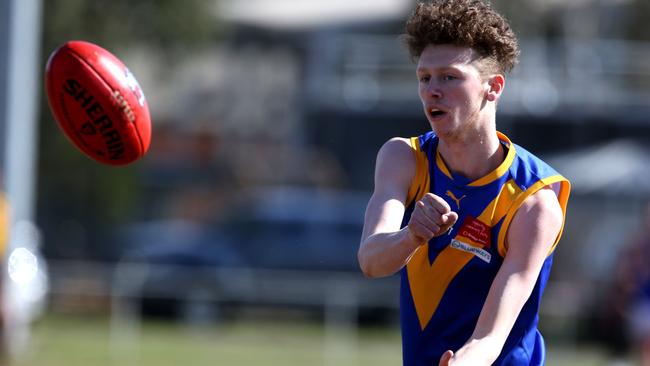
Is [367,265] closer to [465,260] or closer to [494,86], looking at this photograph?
[465,260]

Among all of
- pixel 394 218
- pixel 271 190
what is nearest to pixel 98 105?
pixel 394 218

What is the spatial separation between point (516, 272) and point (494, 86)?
23.6 inches

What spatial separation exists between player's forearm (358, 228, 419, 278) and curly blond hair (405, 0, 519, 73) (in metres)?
0.64

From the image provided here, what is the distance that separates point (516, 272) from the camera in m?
3.92

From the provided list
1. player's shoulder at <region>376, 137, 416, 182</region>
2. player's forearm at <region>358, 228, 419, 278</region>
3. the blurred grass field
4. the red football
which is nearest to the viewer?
player's forearm at <region>358, 228, 419, 278</region>

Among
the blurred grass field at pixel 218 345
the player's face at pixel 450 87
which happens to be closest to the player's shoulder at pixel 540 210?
the player's face at pixel 450 87

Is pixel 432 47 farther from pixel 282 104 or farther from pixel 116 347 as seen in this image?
pixel 282 104

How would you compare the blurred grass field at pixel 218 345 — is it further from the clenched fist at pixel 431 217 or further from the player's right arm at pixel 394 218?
the clenched fist at pixel 431 217

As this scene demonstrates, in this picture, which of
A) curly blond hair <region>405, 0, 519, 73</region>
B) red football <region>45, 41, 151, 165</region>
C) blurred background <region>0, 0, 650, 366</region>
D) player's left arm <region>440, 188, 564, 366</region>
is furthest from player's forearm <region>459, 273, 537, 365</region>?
blurred background <region>0, 0, 650, 366</region>

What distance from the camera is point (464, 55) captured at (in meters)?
3.97

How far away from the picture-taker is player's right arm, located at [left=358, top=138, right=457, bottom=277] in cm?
364

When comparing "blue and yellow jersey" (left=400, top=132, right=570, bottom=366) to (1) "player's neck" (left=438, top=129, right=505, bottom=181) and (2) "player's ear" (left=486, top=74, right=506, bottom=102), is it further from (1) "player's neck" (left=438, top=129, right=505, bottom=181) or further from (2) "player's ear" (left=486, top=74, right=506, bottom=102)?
(2) "player's ear" (left=486, top=74, right=506, bottom=102)

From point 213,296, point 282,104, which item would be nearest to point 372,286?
point 213,296

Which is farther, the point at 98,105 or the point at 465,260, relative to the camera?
the point at 98,105
